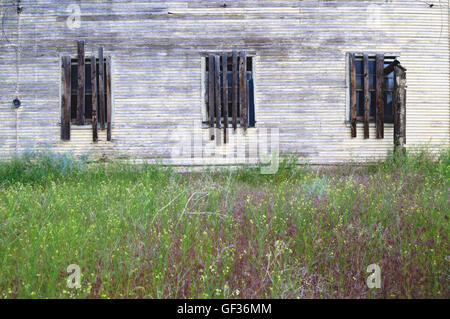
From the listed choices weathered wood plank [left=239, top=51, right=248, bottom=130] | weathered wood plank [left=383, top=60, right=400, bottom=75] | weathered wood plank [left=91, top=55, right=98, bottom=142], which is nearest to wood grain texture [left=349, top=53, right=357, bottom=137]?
weathered wood plank [left=383, top=60, right=400, bottom=75]

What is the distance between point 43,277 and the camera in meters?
2.47

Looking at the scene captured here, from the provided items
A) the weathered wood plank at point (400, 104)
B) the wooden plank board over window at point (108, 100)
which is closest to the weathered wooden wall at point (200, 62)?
the wooden plank board over window at point (108, 100)

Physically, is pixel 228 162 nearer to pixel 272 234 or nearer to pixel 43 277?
pixel 272 234

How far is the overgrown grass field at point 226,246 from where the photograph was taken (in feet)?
8.05

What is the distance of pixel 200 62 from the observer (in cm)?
818

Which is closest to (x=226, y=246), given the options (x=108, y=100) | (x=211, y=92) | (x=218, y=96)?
(x=218, y=96)

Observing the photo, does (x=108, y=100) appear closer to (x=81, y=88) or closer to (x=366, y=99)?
(x=81, y=88)

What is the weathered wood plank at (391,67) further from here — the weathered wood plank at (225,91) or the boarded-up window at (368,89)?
the weathered wood plank at (225,91)

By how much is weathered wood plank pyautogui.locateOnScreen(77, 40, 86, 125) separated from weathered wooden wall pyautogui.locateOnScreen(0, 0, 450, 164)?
252 mm

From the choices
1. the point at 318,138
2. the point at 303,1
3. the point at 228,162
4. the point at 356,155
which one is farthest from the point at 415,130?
the point at 228,162

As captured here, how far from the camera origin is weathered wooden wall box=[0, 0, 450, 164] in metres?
8.12

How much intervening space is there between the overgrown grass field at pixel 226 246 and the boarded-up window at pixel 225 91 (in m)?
3.84

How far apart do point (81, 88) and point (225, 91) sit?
4022 millimetres

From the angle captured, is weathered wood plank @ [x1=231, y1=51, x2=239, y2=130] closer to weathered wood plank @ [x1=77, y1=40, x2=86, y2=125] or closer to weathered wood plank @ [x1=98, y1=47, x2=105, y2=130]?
weathered wood plank @ [x1=98, y1=47, x2=105, y2=130]
